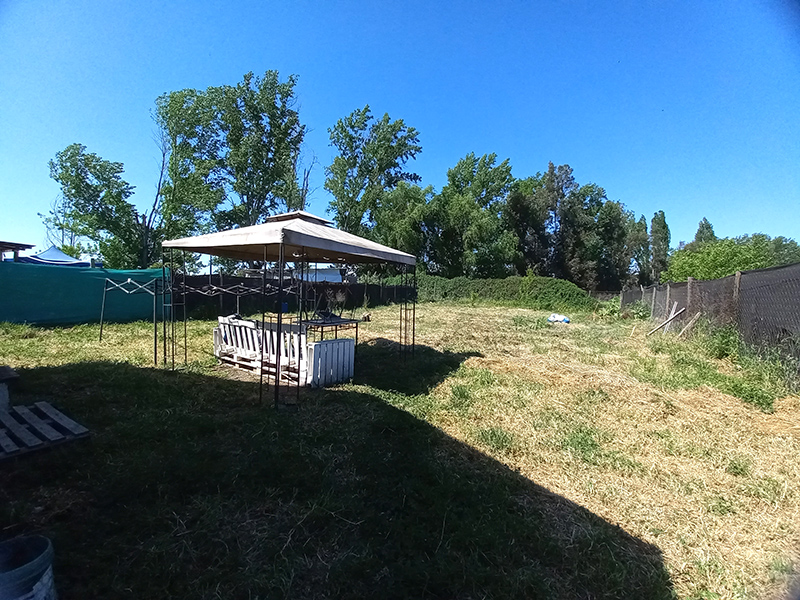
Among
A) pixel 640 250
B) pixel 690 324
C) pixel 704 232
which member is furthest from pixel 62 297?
pixel 704 232

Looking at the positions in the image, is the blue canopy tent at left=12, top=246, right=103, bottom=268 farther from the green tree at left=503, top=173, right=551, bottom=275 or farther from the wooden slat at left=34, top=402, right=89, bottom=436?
the green tree at left=503, top=173, right=551, bottom=275

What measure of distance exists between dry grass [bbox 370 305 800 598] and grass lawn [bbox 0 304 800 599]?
0.7 inches

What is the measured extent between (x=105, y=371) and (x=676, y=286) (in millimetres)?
13142

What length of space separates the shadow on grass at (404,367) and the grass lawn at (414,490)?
0.14m

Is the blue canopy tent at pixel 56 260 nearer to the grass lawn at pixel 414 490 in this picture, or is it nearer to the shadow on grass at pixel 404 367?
the grass lawn at pixel 414 490

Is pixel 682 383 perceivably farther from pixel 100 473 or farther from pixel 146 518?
pixel 100 473

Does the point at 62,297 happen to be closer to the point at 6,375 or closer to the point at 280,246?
the point at 6,375

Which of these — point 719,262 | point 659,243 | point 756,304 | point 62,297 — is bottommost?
point 62,297

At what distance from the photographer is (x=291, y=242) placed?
435cm

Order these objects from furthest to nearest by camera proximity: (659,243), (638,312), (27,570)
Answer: (659,243) < (638,312) < (27,570)

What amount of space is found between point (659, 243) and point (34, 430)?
5978cm

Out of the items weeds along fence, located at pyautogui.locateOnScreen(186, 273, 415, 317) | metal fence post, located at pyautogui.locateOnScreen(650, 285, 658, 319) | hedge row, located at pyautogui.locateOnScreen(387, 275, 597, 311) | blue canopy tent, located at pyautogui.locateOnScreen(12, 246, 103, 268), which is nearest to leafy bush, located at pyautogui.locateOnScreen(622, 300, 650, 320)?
metal fence post, located at pyautogui.locateOnScreen(650, 285, 658, 319)

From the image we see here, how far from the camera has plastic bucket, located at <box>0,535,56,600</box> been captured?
1389 millimetres

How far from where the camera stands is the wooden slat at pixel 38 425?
3387mm
